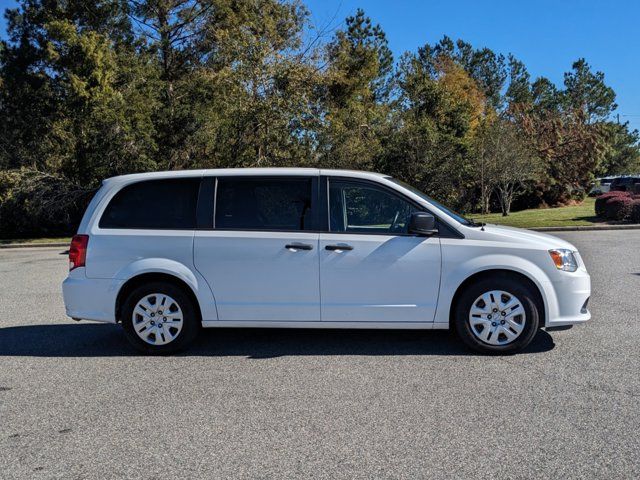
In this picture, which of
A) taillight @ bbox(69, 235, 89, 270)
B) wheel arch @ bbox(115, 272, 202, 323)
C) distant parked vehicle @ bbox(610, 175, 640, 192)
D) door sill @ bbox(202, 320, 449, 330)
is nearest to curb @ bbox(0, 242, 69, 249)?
taillight @ bbox(69, 235, 89, 270)

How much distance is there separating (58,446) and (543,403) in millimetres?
3406

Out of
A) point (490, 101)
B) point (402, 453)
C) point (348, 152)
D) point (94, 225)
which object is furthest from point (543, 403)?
point (490, 101)

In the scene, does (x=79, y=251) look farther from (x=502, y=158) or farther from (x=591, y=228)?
(x=502, y=158)

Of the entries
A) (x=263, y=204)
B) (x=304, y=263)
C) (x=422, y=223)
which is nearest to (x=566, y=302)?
(x=422, y=223)

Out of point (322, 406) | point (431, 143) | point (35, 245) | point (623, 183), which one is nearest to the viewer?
point (322, 406)

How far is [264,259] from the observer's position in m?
5.98

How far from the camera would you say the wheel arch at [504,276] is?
5.83 m

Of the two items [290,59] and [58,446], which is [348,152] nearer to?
[290,59]

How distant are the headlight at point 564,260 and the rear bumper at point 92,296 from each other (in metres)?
4.16

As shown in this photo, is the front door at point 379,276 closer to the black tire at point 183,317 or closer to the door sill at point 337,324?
the door sill at point 337,324

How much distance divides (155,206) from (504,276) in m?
3.50

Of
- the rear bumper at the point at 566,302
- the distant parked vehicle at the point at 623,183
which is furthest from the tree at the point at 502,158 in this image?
the rear bumper at the point at 566,302

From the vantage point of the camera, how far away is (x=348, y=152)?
24906 millimetres

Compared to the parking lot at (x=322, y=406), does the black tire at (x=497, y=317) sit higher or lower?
higher
